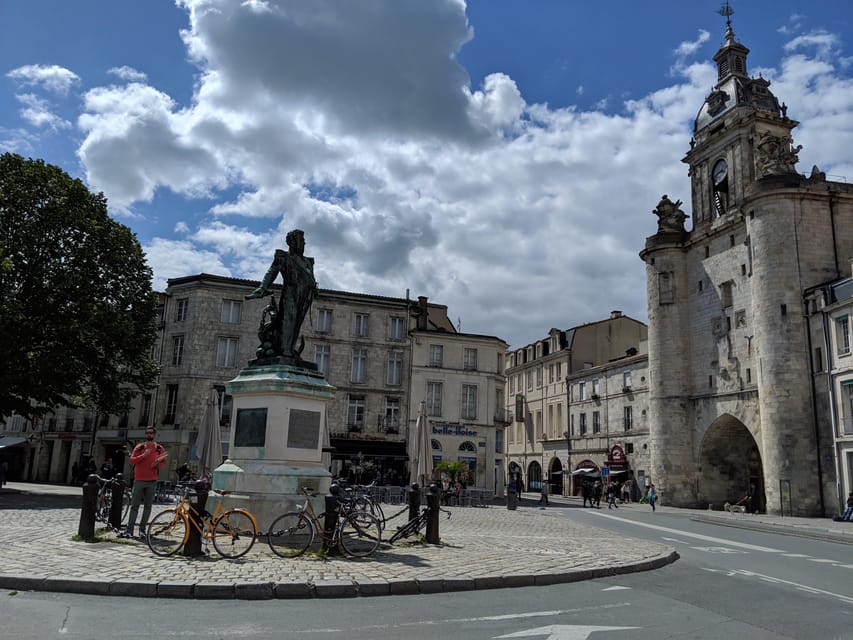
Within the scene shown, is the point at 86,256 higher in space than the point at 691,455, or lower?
higher

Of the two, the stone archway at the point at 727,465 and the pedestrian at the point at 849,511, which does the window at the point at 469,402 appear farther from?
the pedestrian at the point at 849,511

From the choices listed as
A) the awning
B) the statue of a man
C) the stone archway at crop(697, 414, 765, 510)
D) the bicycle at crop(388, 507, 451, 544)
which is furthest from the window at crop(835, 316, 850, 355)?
the awning

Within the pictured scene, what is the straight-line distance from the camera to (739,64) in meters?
42.1

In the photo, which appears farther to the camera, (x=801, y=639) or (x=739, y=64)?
(x=739, y=64)

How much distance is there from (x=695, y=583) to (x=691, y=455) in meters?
32.5

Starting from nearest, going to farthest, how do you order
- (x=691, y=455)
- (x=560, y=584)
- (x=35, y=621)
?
(x=35, y=621) → (x=560, y=584) → (x=691, y=455)

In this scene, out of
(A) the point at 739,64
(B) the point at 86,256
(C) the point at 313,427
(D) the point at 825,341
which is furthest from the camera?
(A) the point at 739,64

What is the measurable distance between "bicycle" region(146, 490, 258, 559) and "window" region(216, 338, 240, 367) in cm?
2793

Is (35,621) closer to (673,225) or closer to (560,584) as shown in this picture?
(560,584)

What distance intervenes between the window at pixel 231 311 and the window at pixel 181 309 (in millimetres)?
2109

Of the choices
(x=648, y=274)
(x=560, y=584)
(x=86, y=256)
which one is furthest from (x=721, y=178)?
(x=560, y=584)

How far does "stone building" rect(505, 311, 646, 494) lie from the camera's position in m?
55.3

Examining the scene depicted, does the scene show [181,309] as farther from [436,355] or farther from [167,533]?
[167,533]

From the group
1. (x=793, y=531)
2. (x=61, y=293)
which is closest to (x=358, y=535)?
(x=793, y=531)
